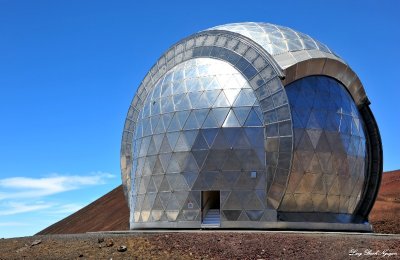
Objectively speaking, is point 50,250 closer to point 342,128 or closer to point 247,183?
point 247,183

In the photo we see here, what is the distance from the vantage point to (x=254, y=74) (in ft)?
88.5

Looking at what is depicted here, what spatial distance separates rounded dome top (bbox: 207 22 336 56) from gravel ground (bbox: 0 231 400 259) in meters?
12.3

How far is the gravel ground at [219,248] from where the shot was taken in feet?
56.4

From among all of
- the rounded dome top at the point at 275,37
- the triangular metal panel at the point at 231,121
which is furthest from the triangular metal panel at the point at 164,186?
the rounded dome top at the point at 275,37

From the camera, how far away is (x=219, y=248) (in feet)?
60.0

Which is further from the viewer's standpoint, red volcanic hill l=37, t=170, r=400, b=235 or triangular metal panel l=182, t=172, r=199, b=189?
red volcanic hill l=37, t=170, r=400, b=235

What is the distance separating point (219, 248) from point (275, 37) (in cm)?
1533

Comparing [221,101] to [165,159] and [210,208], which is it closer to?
[165,159]

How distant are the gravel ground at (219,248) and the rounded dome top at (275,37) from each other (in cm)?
1228

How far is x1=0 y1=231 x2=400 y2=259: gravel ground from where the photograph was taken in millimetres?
17203

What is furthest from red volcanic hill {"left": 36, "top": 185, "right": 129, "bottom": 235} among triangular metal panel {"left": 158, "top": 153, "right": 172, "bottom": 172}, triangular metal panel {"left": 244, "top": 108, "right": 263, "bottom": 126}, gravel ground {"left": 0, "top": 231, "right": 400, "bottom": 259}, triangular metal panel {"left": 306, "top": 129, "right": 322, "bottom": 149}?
gravel ground {"left": 0, "top": 231, "right": 400, "bottom": 259}

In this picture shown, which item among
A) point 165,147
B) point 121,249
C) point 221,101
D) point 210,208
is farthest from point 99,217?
point 121,249

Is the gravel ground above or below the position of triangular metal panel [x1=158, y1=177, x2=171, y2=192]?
below

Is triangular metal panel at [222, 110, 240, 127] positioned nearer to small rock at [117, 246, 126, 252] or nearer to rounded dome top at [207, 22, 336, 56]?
rounded dome top at [207, 22, 336, 56]
